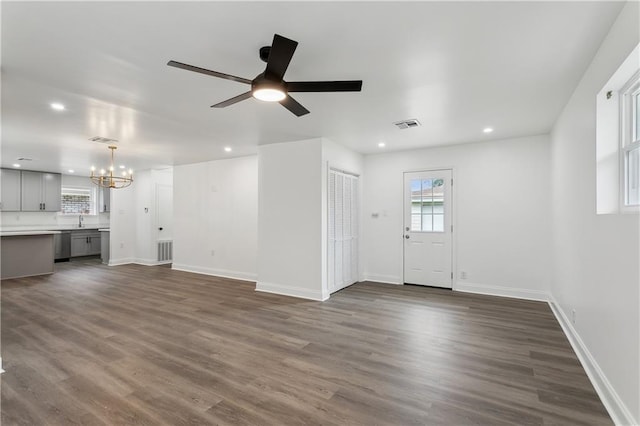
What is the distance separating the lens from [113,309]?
4.31 metres

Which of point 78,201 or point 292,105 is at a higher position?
point 292,105

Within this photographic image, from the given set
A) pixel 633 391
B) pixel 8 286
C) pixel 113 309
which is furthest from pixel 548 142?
pixel 8 286

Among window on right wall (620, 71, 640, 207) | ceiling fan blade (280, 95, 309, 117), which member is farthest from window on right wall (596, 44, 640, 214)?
ceiling fan blade (280, 95, 309, 117)

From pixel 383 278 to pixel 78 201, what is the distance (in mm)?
9722

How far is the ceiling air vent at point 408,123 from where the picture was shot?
4.01 m

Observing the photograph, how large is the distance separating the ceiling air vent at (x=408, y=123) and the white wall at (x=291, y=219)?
4.20 feet

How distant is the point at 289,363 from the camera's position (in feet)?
9.04

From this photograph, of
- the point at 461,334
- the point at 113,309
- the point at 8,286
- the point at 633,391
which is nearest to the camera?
the point at 633,391

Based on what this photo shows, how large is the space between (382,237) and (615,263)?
4.07m

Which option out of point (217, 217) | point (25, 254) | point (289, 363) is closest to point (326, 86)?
point (289, 363)

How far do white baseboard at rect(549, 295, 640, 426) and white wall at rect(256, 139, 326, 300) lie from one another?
3.08m

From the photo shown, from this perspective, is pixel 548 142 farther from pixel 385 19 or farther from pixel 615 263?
pixel 385 19

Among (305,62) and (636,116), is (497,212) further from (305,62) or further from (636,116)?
(305,62)

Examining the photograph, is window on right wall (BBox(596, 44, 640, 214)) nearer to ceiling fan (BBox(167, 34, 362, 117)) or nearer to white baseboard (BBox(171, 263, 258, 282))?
ceiling fan (BBox(167, 34, 362, 117))
